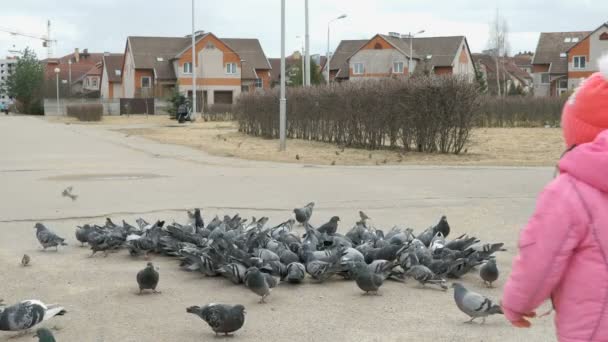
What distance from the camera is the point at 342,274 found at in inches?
281

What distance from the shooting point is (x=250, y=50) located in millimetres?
94625

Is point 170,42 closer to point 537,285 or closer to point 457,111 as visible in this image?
point 457,111

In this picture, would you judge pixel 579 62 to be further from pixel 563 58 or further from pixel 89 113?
pixel 89 113

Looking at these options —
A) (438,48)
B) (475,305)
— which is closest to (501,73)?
(438,48)

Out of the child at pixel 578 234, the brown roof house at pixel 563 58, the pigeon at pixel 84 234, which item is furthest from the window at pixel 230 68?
the child at pixel 578 234

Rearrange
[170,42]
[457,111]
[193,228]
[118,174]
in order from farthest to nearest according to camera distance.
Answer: [170,42] → [457,111] → [118,174] → [193,228]

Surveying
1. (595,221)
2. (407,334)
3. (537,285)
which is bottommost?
(407,334)

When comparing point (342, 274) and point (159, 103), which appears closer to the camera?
point (342, 274)

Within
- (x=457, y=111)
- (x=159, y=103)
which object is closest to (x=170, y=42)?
(x=159, y=103)

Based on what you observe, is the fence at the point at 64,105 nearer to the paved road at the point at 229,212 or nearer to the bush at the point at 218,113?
the bush at the point at 218,113

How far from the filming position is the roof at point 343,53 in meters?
88.0

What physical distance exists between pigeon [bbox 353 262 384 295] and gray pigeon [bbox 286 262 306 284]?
1.84 feet

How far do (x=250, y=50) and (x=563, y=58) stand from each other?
36.3 m

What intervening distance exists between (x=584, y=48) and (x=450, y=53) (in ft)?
44.8
